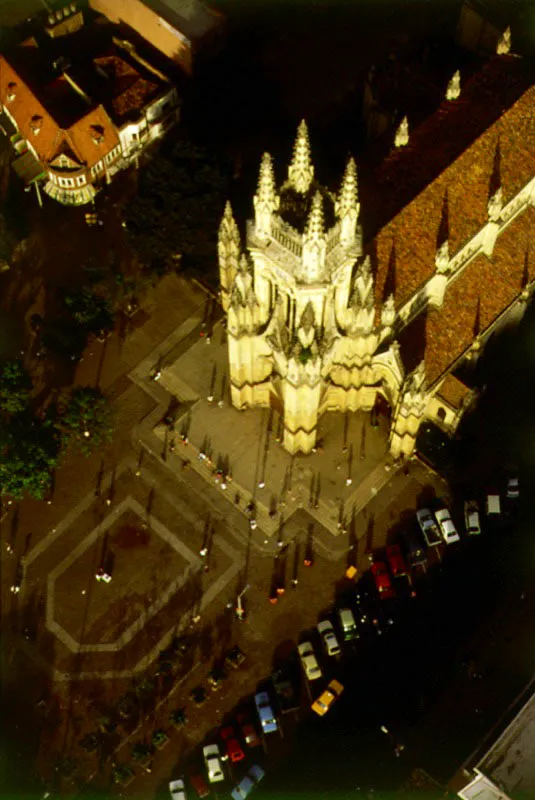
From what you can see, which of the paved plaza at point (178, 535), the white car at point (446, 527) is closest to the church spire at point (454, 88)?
the paved plaza at point (178, 535)

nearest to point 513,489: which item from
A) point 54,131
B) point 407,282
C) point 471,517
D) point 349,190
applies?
point 471,517

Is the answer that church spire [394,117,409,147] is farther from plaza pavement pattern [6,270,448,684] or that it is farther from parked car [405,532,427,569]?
parked car [405,532,427,569]

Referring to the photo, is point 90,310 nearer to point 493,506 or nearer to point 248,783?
point 493,506

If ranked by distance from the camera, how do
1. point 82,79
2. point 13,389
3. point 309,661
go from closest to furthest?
point 309,661 → point 13,389 → point 82,79

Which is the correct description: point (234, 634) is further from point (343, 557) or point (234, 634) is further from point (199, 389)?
point (199, 389)

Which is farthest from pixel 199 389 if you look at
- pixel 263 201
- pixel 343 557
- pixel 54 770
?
pixel 54 770
